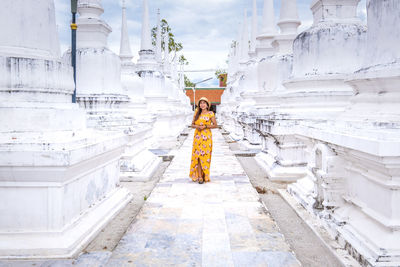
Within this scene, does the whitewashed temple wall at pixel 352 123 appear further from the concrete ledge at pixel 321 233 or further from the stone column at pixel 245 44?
the stone column at pixel 245 44

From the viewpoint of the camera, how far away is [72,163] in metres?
2.59

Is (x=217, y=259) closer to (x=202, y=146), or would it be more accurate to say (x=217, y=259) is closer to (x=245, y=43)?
(x=202, y=146)

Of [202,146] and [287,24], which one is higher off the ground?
[287,24]

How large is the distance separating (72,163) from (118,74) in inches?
121

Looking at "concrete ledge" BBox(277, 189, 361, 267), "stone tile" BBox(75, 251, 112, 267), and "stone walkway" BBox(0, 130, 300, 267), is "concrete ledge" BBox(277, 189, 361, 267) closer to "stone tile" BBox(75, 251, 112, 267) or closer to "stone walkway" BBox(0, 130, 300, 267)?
"stone walkway" BBox(0, 130, 300, 267)

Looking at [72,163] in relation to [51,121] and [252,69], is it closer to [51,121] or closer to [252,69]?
[51,121]

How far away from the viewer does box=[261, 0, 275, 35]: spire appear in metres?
8.59

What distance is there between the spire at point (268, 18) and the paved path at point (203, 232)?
5308 mm

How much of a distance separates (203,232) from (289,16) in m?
4.89

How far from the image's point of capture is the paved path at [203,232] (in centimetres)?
259

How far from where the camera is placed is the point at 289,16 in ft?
21.4

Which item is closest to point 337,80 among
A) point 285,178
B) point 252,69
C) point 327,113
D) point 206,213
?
point 327,113

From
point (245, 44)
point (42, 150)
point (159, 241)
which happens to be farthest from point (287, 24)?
point (245, 44)

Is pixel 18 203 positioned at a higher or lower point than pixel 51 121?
lower
